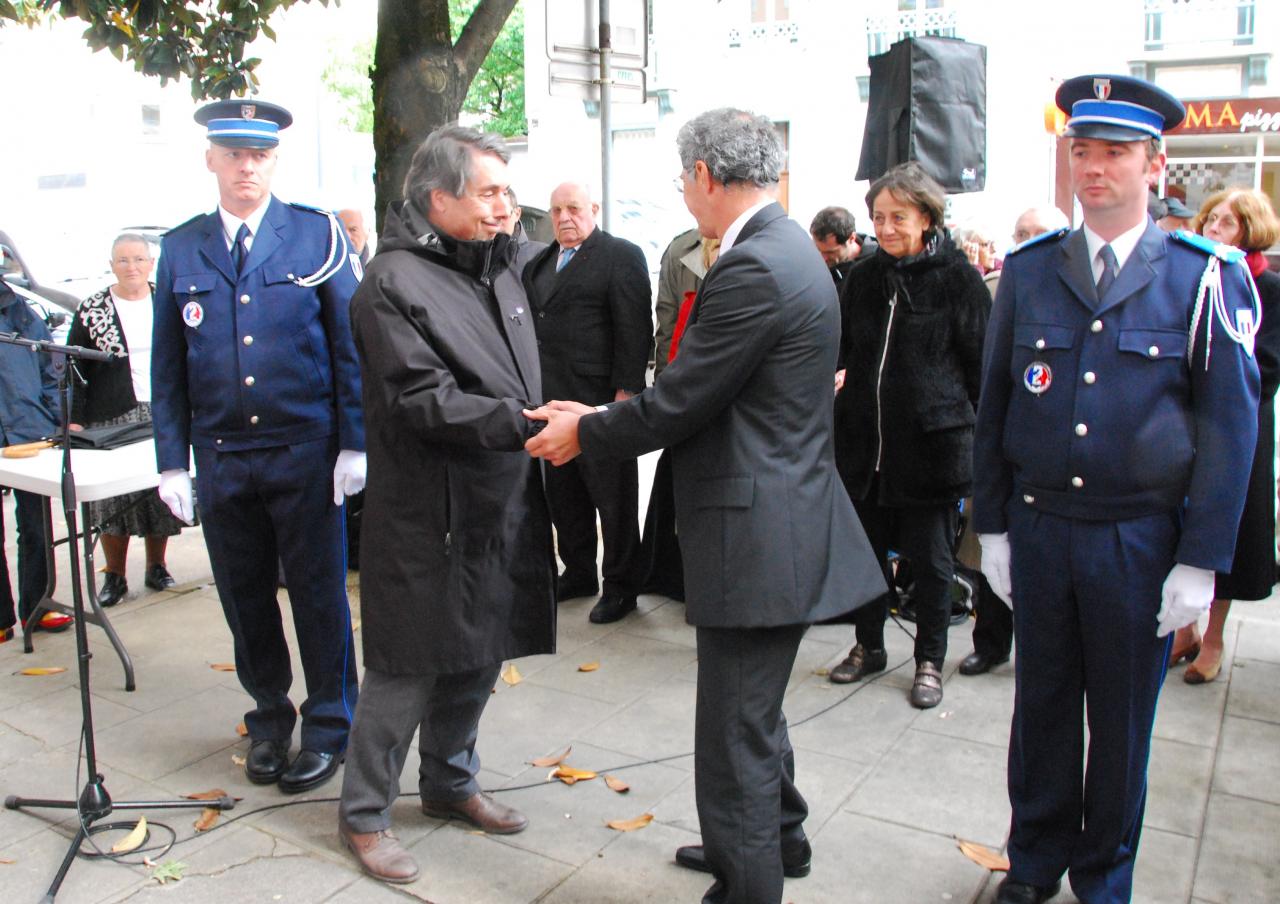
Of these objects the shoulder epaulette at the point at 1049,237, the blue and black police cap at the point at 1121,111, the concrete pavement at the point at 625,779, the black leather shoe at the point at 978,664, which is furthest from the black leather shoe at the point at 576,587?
the blue and black police cap at the point at 1121,111

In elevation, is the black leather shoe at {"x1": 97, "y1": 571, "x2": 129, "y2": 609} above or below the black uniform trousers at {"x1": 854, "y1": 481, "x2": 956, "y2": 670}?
below

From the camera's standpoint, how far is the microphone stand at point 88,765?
3.31 m

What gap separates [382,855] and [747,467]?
1.52 meters

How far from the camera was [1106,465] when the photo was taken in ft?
9.15

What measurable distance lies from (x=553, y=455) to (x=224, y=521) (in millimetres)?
1409

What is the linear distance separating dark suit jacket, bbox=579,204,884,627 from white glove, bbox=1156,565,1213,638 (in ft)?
2.39

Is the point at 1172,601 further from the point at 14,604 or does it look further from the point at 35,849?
the point at 14,604

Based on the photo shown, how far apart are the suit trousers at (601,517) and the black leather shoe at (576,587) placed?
0.01m

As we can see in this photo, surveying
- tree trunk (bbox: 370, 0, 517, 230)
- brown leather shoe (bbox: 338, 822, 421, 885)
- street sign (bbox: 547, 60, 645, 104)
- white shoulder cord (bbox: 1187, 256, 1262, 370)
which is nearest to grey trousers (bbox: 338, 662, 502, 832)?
brown leather shoe (bbox: 338, 822, 421, 885)

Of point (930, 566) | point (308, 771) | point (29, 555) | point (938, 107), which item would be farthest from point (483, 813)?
point (938, 107)

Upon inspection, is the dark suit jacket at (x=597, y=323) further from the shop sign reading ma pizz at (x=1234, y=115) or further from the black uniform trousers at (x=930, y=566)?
the shop sign reading ma pizz at (x=1234, y=115)

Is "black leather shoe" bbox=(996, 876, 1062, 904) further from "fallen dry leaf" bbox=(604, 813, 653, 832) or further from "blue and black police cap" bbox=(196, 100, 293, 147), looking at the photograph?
"blue and black police cap" bbox=(196, 100, 293, 147)

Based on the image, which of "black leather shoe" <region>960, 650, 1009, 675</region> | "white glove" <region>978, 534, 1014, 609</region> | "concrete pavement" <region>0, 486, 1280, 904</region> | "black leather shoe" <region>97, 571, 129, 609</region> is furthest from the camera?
"black leather shoe" <region>97, 571, 129, 609</region>

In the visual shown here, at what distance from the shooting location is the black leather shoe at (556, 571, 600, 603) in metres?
5.88
